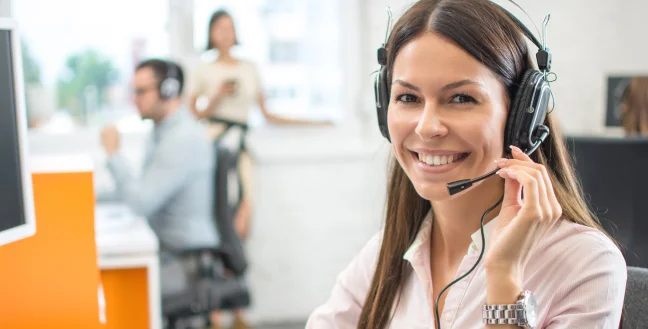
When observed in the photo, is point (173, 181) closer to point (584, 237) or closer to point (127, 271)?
point (127, 271)

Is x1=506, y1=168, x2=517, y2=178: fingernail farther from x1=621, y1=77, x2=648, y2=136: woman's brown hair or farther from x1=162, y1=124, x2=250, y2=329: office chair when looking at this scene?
x1=621, y1=77, x2=648, y2=136: woman's brown hair

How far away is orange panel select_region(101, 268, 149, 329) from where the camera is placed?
6.38ft

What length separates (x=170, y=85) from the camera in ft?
9.28

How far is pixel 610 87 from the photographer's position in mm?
3074

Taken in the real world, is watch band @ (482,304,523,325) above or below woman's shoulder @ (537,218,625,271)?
below

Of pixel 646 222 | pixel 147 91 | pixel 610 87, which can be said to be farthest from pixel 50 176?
pixel 610 87

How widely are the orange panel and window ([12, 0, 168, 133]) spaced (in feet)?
4.77

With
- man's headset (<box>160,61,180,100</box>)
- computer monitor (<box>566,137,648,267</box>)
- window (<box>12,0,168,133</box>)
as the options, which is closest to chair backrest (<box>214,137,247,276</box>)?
man's headset (<box>160,61,180,100</box>)

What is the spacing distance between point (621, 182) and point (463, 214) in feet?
4.90

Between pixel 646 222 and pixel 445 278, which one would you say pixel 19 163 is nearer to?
pixel 445 278

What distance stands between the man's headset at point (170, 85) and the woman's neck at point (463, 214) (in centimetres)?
181

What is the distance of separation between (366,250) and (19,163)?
1.93 ft

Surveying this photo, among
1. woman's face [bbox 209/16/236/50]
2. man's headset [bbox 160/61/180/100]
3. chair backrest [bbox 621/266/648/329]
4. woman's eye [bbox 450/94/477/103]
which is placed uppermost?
woman's face [bbox 209/16/236/50]

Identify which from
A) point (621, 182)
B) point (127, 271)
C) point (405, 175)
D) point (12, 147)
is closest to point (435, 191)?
point (405, 175)
